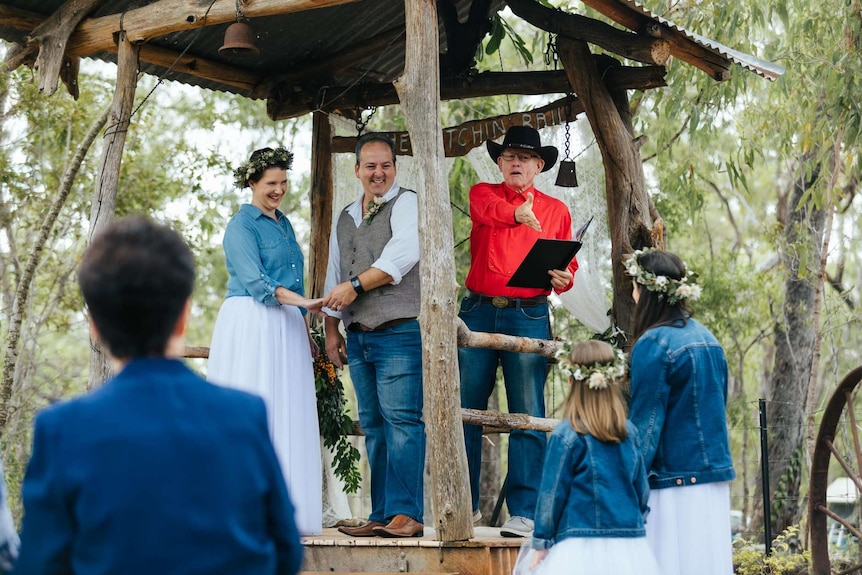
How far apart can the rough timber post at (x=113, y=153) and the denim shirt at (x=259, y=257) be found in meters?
0.84

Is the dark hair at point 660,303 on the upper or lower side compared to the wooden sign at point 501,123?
lower

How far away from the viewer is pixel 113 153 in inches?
260

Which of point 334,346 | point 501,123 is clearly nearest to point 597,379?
point 334,346

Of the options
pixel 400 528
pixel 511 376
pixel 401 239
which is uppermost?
pixel 401 239

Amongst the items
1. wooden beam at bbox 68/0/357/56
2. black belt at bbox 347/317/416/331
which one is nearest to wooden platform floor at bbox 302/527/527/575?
black belt at bbox 347/317/416/331

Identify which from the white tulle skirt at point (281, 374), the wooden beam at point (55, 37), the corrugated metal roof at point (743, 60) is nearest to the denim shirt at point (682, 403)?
the white tulle skirt at point (281, 374)

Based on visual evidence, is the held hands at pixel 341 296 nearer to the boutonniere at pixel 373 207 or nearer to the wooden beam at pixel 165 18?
the boutonniere at pixel 373 207

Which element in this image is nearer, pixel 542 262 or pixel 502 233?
pixel 542 262

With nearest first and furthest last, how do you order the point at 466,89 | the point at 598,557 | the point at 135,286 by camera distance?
1. the point at 135,286
2. the point at 598,557
3. the point at 466,89

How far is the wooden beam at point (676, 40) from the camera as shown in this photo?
261 inches

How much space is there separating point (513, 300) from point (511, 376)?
0.44 metres

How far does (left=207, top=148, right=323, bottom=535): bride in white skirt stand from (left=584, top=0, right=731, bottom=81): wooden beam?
2121 mm

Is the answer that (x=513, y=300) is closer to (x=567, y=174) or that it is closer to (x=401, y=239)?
(x=401, y=239)

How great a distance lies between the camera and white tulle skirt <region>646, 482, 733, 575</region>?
4727mm
